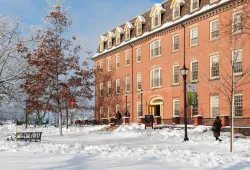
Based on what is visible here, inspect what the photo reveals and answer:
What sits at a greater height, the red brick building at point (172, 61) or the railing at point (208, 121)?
the red brick building at point (172, 61)

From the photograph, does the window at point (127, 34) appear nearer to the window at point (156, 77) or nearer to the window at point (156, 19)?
the window at point (156, 19)

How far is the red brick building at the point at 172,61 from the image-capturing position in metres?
26.5

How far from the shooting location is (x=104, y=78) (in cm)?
4703

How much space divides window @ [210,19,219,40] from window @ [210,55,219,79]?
5.59 ft

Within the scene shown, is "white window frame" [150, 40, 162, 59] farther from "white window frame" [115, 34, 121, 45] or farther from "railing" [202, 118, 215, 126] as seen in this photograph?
"railing" [202, 118, 215, 126]

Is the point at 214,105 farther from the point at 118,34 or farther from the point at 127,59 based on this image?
the point at 118,34

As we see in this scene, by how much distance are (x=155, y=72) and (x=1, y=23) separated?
60.8 feet

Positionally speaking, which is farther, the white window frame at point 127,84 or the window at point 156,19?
the white window frame at point 127,84

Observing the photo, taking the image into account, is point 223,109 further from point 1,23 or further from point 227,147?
point 1,23

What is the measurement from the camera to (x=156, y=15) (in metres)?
36.4

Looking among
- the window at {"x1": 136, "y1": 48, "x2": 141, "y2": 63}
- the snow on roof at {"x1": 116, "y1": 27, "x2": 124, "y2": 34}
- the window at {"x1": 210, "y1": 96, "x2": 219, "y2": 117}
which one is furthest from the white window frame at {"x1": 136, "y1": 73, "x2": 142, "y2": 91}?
the window at {"x1": 210, "y1": 96, "x2": 219, "y2": 117}

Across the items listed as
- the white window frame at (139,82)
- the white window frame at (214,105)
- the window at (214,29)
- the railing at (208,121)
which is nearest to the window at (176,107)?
the white window frame at (214,105)

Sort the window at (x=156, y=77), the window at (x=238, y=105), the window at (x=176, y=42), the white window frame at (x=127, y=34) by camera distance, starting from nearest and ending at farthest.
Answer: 1. the window at (x=238, y=105)
2. the window at (x=176, y=42)
3. the window at (x=156, y=77)
4. the white window frame at (x=127, y=34)

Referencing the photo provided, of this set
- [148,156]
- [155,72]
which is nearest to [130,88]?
[155,72]
